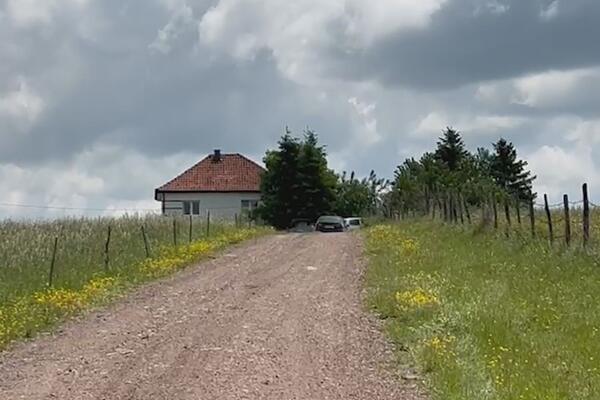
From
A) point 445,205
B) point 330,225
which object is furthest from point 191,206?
point 445,205

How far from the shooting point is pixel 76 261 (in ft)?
82.2

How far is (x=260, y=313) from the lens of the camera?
17344mm

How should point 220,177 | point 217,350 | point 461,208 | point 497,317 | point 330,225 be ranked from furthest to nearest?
point 220,177, point 330,225, point 461,208, point 497,317, point 217,350

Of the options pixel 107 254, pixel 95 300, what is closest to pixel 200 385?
pixel 95 300

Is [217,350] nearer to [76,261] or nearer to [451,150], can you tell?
[76,261]

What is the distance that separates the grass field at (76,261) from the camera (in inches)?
706

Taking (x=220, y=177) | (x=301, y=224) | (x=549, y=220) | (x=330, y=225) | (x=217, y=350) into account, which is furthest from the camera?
(x=220, y=177)

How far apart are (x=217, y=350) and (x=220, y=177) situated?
236 ft

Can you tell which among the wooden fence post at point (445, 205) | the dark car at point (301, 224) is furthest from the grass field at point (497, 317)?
the dark car at point (301, 224)

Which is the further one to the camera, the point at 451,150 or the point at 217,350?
the point at 451,150

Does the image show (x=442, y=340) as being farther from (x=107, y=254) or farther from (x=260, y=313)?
(x=107, y=254)

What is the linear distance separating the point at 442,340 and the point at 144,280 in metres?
11.8

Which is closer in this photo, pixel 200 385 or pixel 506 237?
pixel 200 385

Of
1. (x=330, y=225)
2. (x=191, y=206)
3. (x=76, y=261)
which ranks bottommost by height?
(x=76, y=261)
